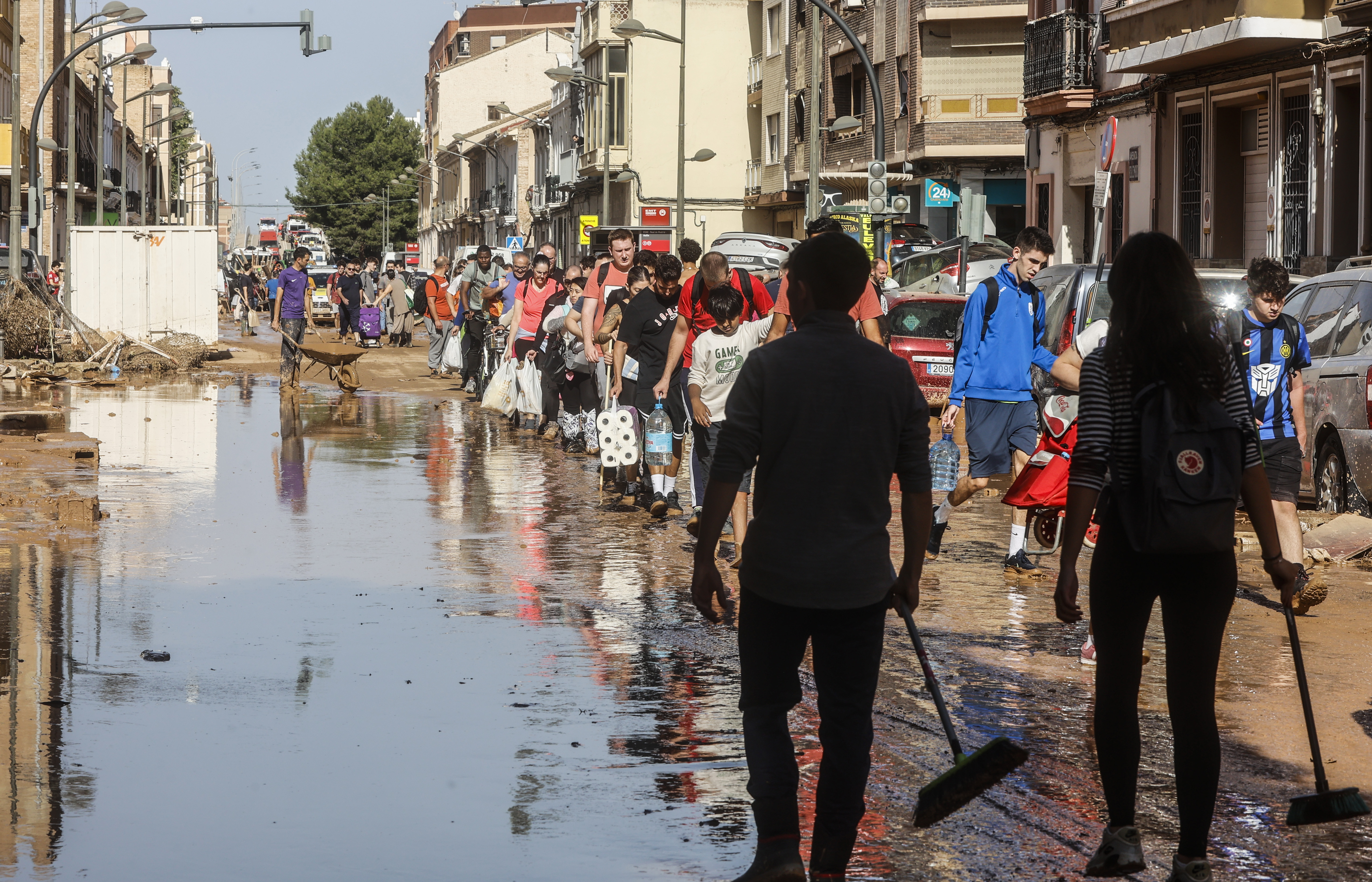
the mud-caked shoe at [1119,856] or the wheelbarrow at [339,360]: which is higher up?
the wheelbarrow at [339,360]

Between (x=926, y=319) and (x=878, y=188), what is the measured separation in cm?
501

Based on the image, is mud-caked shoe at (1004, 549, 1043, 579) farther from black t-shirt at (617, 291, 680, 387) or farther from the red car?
the red car

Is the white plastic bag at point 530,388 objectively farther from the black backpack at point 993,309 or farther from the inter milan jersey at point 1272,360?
the inter milan jersey at point 1272,360

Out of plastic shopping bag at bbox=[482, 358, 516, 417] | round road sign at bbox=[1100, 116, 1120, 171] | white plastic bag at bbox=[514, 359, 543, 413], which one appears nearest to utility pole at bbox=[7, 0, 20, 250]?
plastic shopping bag at bbox=[482, 358, 516, 417]

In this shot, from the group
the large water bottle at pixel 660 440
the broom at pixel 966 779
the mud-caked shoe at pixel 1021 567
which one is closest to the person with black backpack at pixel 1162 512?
the broom at pixel 966 779

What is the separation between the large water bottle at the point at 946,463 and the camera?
1047 centimetres

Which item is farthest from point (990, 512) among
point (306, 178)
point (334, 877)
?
point (306, 178)

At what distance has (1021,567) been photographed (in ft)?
33.8

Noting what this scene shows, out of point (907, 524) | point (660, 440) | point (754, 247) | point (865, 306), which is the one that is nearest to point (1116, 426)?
point (907, 524)

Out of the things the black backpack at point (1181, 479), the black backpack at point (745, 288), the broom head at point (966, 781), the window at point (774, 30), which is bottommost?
the broom head at point (966, 781)

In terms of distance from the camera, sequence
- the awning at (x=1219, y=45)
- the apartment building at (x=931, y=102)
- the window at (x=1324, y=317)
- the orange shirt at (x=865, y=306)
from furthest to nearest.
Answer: the apartment building at (x=931, y=102) → the awning at (x=1219, y=45) → the window at (x=1324, y=317) → the orange shirt at (x=865, y=306)

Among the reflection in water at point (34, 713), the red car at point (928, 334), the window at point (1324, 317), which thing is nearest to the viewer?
the reflection in water at point (34, 713)

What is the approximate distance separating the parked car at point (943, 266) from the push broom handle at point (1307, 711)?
2438cm

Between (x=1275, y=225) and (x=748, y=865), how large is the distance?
21527 mm
